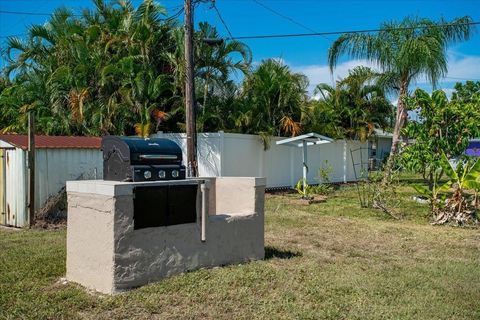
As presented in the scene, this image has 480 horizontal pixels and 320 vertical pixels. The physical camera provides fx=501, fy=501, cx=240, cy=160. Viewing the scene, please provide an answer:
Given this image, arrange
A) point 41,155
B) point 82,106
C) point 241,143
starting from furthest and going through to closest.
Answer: point 241,143 < point 82,106 < point 41,155

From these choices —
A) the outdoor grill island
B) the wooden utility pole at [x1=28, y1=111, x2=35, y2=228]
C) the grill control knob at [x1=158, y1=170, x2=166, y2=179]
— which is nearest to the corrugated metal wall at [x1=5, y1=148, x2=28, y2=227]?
the wooden utility pole at [x1=28, y1=111, x2=35, y2=228]

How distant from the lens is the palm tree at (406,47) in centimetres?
1709

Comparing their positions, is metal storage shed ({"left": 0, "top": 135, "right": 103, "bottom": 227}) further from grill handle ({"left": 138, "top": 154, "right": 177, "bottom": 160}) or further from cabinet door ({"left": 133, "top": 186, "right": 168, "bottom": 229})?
cabinet door ({"left": 133, "top": 186, "right": 168, "bottom": 229})

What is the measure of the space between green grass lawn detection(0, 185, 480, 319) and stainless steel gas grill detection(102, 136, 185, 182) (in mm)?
1292

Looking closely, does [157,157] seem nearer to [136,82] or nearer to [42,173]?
[42,173]

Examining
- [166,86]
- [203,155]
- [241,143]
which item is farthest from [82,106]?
[241,143]

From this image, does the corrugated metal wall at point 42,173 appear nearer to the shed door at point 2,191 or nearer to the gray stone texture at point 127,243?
the shed door at point 2,191

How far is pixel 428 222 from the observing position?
12.1 m

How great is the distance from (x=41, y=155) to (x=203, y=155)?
23.0 ft

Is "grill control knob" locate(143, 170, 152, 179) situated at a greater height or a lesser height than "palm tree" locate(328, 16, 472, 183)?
lesser

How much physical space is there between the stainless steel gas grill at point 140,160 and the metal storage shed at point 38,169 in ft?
17.0

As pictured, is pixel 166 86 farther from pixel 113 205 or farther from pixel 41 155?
pixel 113 205

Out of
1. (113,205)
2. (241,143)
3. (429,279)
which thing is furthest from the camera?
(241,143)

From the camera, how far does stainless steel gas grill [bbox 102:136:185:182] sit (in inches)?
233
